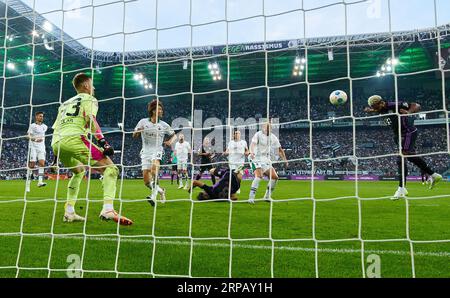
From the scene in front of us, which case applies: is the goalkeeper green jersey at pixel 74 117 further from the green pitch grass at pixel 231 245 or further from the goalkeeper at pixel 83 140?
the green pitch grass at pixel 231 245

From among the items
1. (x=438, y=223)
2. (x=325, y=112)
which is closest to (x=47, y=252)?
(x=438, y=223)

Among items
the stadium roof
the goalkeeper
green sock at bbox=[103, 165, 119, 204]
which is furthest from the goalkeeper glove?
the stadium roof

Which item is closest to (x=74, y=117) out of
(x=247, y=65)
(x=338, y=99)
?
(x=338, y=99)

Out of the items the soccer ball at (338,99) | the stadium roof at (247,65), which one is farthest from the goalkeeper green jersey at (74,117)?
the stadium roof at (247,65)

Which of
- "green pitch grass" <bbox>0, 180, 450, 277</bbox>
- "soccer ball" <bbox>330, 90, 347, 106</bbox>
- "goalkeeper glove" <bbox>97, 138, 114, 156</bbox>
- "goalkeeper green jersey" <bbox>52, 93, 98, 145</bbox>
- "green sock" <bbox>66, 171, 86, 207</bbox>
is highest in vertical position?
"soccer ball" <bbox>330, 90, 347, 106</bbox>

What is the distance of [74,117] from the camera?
16.1 feet

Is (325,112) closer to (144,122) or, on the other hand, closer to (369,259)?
(144,122)

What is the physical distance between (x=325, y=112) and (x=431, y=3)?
26.1 meters

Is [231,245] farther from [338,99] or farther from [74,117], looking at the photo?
[338,99]

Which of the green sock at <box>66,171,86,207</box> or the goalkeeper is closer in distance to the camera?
the goalkeeper

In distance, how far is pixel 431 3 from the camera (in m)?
3.21

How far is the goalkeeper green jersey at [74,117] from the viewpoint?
485 centimetres

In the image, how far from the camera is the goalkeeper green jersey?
485 cm

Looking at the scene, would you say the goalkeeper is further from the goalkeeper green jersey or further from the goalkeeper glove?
the goalkeeper glove
